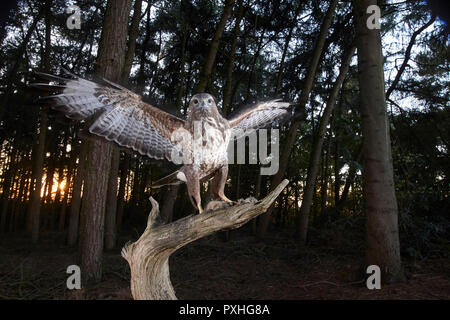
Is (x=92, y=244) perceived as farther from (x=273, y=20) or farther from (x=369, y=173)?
(x=273, y=20)

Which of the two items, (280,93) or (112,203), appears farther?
(112,203)

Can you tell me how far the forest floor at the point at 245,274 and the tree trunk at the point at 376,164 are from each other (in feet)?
1.40

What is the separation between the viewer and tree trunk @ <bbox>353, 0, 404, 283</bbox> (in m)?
4.49

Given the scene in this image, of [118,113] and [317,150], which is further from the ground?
[317,150]

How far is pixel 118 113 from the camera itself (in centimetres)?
236

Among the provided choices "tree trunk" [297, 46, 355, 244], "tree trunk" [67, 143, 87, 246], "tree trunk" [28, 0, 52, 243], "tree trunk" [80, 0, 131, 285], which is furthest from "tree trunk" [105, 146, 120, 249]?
"tree trunk" [297, 46, 355, 244]

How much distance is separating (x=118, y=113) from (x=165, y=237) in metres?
1.04

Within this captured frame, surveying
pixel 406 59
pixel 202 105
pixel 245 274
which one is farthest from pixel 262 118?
pixel 406 59

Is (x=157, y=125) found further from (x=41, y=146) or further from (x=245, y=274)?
(x=41, y=146)

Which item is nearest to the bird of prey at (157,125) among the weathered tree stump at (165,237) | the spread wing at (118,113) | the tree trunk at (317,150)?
the spread wing at (118,113)

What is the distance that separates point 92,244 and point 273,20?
8.61m

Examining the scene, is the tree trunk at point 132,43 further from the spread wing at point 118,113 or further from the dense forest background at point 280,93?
the spread wing at point 118,113

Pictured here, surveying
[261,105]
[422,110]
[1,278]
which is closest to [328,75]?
[422,110]
